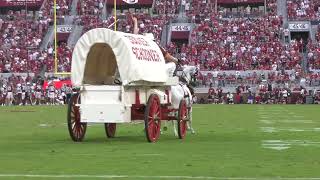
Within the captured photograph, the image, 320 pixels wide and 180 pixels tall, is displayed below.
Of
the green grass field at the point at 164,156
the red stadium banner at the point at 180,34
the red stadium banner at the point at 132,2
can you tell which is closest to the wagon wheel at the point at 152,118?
the green grass field at the point at 164,156

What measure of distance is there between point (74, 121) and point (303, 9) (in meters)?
46.3

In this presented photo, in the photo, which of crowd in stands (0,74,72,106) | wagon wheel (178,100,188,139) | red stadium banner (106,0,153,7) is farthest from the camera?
red stadium banner (106,0,153,7)

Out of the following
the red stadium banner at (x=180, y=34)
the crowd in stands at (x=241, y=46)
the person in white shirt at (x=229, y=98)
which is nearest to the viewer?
the person in white shirt at (x=229, y=98)

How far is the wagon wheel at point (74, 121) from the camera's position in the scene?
16672 millimetres

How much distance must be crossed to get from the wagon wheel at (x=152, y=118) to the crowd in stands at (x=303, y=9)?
44750 mm

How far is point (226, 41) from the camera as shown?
5816 centimetres

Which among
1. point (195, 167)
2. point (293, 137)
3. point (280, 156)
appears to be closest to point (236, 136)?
point (293, 137)

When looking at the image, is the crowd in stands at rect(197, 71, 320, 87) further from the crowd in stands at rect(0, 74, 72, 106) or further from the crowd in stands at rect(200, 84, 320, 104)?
the crowd in stands at rect(0, 74, 72, 106)

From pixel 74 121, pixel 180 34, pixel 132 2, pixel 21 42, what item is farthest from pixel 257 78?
pixel 74 121

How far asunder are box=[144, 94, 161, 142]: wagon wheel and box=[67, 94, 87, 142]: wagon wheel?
5.06 ft

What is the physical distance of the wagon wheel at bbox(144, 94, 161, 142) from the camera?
16125mm

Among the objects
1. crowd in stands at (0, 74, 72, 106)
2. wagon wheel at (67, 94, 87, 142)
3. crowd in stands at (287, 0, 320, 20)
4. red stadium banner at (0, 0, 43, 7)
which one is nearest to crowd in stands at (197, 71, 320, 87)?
crowd in stands at (287, 0, 320, 20)

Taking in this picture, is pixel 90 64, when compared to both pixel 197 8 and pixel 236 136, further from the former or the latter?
pixel 197 8

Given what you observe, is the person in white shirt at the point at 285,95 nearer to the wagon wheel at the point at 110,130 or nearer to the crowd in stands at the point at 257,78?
the crowd in stands at the point at 257,78
